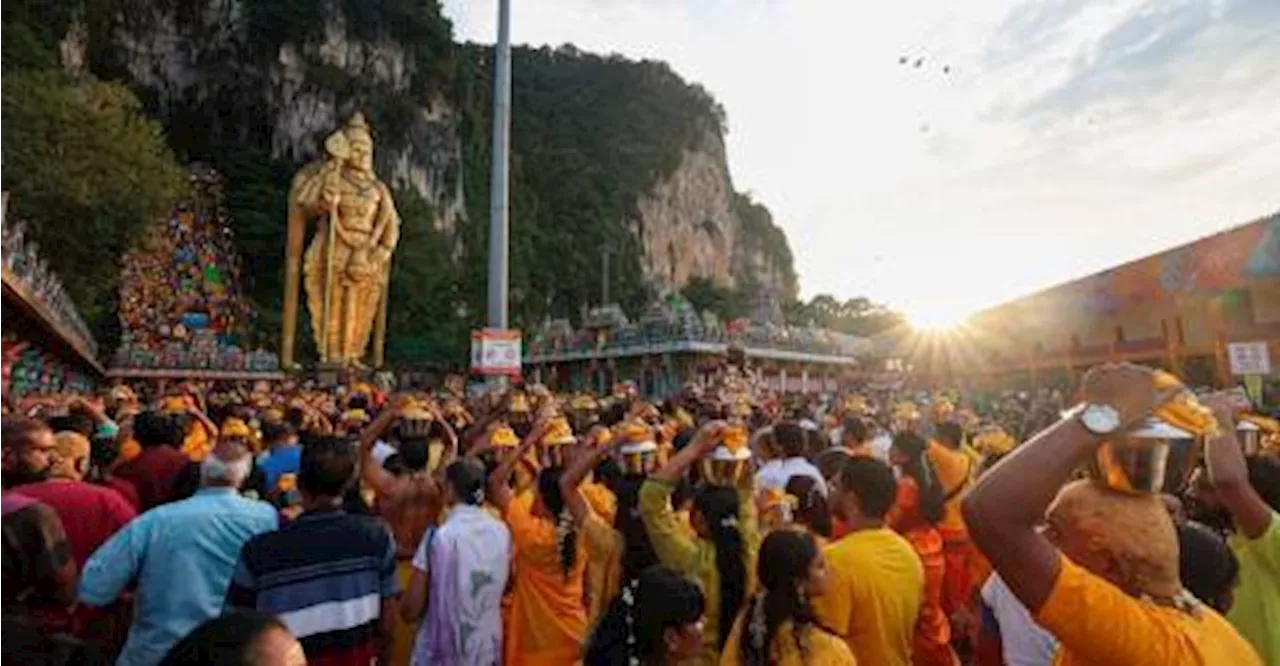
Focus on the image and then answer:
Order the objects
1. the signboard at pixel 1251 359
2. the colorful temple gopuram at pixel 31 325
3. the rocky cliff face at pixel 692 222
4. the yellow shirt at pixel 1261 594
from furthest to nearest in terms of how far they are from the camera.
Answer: the rocky cliff face at pixel 692 222 → the colorful temple gopuram at pixel 31 325 → the signboard at pixel 1251 359 → the yellow shirt at pixel 1261 594

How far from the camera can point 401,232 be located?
41.2m

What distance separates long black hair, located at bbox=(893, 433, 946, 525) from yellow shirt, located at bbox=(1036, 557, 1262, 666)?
104 inches

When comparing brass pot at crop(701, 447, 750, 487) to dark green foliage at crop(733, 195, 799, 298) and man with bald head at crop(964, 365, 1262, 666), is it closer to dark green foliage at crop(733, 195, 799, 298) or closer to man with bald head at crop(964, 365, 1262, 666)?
man with bald head at crop(964, 365, 1262, 666)

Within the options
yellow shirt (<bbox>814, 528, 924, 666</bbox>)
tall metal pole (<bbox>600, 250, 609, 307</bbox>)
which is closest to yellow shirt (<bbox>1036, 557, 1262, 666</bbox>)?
yellow shirt (<bbox>814, 528, 924, 666</bbox>)

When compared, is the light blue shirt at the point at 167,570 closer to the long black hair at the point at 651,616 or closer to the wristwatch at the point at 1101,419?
the long black hair at the point at 651,616

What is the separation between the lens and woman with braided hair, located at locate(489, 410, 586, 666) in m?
3.57

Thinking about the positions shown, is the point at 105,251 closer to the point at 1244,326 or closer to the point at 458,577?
the point at 458,577

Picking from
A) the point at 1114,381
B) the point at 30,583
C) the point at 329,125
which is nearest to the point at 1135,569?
the point at 1114,381

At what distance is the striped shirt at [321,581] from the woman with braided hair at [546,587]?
78cm

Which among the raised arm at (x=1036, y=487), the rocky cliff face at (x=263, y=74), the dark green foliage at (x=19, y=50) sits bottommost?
the raised arm at (x=1036, y=487)

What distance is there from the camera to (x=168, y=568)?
9.12 feet

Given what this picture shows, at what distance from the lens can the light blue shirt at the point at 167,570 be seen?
9.02 ft

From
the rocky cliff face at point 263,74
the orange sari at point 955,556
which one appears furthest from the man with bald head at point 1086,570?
the rocky cliff face at point 263,74

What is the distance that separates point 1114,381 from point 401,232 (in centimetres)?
4194
